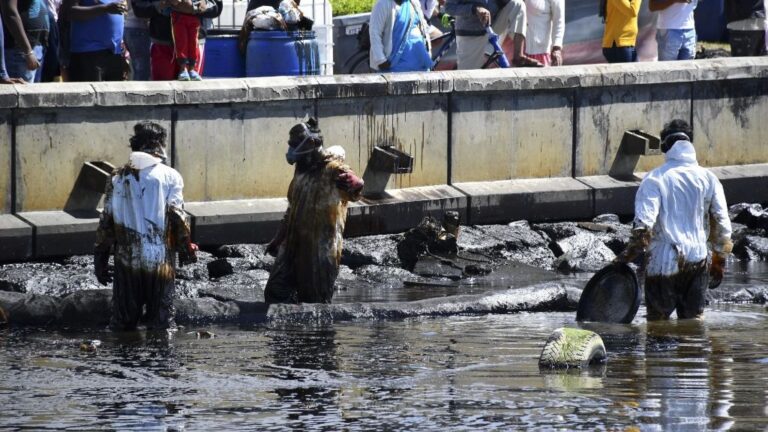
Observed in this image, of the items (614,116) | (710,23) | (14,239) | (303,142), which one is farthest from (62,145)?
(710,23)

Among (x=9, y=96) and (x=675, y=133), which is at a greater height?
(x=9, y=96)

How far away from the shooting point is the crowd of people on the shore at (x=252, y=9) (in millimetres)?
14453

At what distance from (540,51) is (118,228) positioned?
6.92 metres

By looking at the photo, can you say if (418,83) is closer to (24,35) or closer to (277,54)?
(277,54)

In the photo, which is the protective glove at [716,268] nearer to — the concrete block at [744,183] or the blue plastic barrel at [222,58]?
the blue plastic barrel at [222,58]

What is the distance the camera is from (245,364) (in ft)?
35.4

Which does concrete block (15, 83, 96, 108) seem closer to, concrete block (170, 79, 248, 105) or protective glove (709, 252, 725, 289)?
concrete block (170, 79, 248, 105)

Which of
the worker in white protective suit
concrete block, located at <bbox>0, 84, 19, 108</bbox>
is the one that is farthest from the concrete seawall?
the worker in white protective suit

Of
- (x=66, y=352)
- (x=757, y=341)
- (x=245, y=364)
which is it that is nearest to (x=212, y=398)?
(x=245, y=364)

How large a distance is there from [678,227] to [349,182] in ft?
7.51

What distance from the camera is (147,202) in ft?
38.6

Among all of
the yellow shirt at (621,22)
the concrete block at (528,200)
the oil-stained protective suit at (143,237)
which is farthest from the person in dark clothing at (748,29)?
the oil-stained protective suit at (143,237)

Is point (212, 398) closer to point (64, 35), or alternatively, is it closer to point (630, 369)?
point (630, 369)

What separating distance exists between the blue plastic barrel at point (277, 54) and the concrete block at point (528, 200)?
6.07 ft
